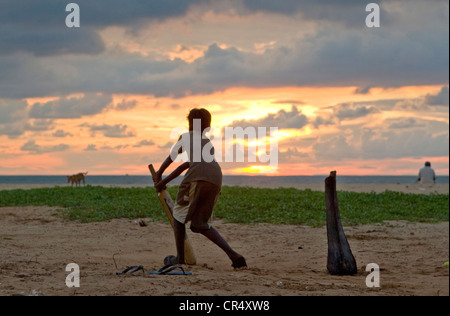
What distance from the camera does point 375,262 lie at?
29.9 feet

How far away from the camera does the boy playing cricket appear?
24.0 ft

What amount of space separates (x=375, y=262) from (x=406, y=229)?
13.4ft

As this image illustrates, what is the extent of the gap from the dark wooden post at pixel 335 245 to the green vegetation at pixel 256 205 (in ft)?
17.1

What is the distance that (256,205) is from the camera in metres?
15.0

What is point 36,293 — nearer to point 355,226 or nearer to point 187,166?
point 187,166

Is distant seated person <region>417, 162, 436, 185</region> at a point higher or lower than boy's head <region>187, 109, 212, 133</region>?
lower

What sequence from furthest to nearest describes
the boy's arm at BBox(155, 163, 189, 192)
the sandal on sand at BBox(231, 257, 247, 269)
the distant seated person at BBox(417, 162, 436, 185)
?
1. the distant seated person at BBox(417, 162, 436, 185)
2. the sandal on sand at BBox(231, 257, 247, 269)
3. the boy's arm at BBox(155, 163, 189, 192)

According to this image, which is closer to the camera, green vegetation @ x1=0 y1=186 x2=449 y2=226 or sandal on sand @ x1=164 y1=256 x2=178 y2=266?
sandal on sand @ x1=164 y1=256 x2=178 y2=266

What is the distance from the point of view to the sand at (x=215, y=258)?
19.4 ft

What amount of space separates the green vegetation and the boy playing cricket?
18.7ft

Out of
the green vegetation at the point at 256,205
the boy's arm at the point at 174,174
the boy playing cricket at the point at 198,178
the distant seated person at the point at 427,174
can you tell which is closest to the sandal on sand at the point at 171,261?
the boy playing cricket at the point at 198,178

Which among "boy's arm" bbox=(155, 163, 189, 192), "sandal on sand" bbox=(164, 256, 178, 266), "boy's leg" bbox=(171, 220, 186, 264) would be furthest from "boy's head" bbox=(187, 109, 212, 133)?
"sandal on sand" bbox=(164, 256, 178, 266)

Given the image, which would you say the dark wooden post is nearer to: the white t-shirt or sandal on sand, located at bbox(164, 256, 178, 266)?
sandal on sand, located at bbox(164, 256, 178, 266)

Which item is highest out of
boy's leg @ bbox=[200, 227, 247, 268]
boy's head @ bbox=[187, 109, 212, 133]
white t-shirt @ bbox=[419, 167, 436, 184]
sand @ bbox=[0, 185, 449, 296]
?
boy's head @ bbox=[187, 109, 212, 133]
